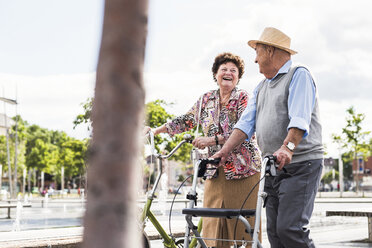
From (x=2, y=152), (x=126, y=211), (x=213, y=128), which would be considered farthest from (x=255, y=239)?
(x=2, y=152)

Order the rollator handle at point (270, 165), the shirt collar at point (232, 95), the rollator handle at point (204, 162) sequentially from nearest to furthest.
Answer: the rollator handle at point (270, 165), the rollator handle at point (204, 162), the shirt collar at point (232, 95)

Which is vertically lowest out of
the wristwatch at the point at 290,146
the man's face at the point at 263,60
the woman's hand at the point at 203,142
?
the wristwatch at the point at 290,146

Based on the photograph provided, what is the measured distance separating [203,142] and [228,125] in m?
0.35

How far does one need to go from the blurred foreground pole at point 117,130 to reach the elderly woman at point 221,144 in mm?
3556

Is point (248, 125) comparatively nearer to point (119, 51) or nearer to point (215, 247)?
point (215, 247)

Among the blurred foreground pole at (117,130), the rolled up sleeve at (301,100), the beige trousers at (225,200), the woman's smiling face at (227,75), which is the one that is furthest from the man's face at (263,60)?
the blurred foreground pole at (117,130)

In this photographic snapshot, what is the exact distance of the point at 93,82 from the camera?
2.31 feet

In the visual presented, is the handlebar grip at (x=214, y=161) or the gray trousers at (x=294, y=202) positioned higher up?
the handlebar grip at (x=214, y=161)

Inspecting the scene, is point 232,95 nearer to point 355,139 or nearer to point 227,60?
point 227,60

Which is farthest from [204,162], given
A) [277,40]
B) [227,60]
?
[227,60]

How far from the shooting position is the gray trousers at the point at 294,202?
324 centimetres

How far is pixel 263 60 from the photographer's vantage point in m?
3.72

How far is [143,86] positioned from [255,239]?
2.59 meters

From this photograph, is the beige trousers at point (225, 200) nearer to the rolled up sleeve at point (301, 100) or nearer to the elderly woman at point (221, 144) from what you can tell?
the elderly woman at point (221, 144)
